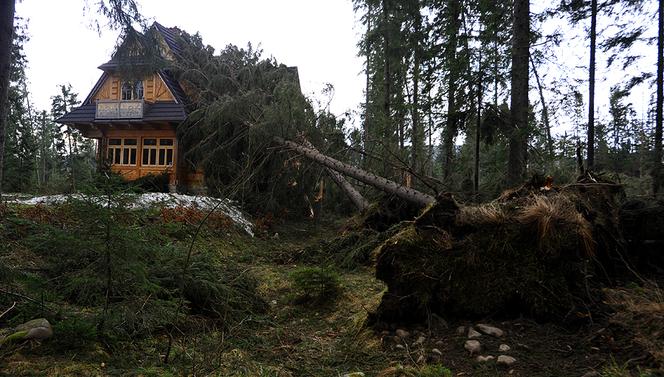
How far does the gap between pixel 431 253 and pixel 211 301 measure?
2531 mm

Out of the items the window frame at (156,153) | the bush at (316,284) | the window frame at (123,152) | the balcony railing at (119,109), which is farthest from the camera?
the window frame at (123,152)

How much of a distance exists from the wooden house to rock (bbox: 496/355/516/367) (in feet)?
52.4

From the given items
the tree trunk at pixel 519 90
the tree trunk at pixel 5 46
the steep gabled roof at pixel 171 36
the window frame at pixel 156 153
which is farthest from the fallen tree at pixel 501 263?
the steep gabled roof at pixel 171 36

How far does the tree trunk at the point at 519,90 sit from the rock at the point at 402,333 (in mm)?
5851

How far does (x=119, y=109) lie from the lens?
18203 millimetres

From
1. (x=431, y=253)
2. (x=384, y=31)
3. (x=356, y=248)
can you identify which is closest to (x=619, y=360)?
(x=431, y=253)

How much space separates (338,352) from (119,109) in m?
18.2

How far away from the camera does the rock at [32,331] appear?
2815 mm

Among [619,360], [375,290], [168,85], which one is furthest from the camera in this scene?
[168,85]

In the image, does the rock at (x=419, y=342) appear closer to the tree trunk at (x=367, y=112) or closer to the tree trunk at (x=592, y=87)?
the tree trunk at (x=367, y=112)

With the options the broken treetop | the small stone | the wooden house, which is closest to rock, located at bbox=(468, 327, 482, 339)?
the small stone

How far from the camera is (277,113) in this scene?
481 inches

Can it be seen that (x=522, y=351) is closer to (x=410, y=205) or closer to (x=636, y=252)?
(x=636, y=252)

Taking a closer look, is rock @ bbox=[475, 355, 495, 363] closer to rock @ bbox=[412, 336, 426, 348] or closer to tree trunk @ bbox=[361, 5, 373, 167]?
rock @ bbox=[412, 336, 426, 348]
